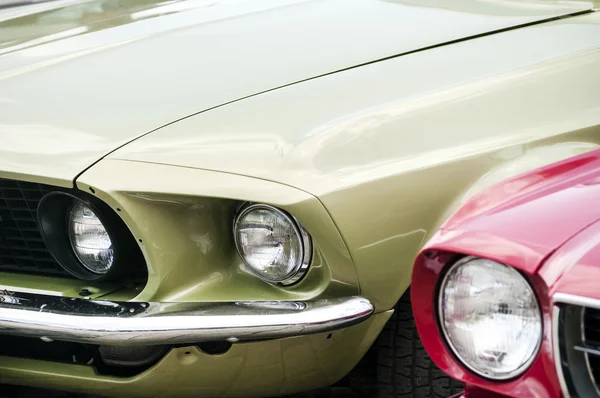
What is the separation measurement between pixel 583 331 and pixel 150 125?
3.57 ft

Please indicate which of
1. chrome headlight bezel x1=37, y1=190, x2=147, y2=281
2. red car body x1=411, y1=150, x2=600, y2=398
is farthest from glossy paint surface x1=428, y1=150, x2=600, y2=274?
chrome headlight bezel x1=37, y1=190, x2=147, y2=281

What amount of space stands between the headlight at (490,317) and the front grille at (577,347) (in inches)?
2.3

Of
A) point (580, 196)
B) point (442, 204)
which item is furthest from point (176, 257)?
point (580, 196)

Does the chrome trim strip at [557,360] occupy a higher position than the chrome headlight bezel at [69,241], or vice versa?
the chrome headlight bezel at [69,241]

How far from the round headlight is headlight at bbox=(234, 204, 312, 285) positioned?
12.6 inches

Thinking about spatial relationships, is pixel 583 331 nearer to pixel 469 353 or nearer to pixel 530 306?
pixel 530 306

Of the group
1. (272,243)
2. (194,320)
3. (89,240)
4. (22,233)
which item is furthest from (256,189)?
(22,233)

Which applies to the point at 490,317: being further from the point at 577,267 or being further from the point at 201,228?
the point at 201,228

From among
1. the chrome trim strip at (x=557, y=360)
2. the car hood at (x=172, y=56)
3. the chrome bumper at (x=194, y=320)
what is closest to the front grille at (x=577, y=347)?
the chrome trim strip at (x=557, y=360)

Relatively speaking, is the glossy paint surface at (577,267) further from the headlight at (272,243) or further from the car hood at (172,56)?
the car hood at (172,56)

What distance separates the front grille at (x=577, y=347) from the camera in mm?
1175

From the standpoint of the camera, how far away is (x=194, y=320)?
5.75 ft

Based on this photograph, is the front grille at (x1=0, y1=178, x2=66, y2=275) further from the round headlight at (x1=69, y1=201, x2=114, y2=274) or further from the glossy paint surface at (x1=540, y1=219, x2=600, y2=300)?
the glossy paint surface at (x1=540, y1=219, x2=600, y2=300)

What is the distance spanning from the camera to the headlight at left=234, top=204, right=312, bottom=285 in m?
1.79
